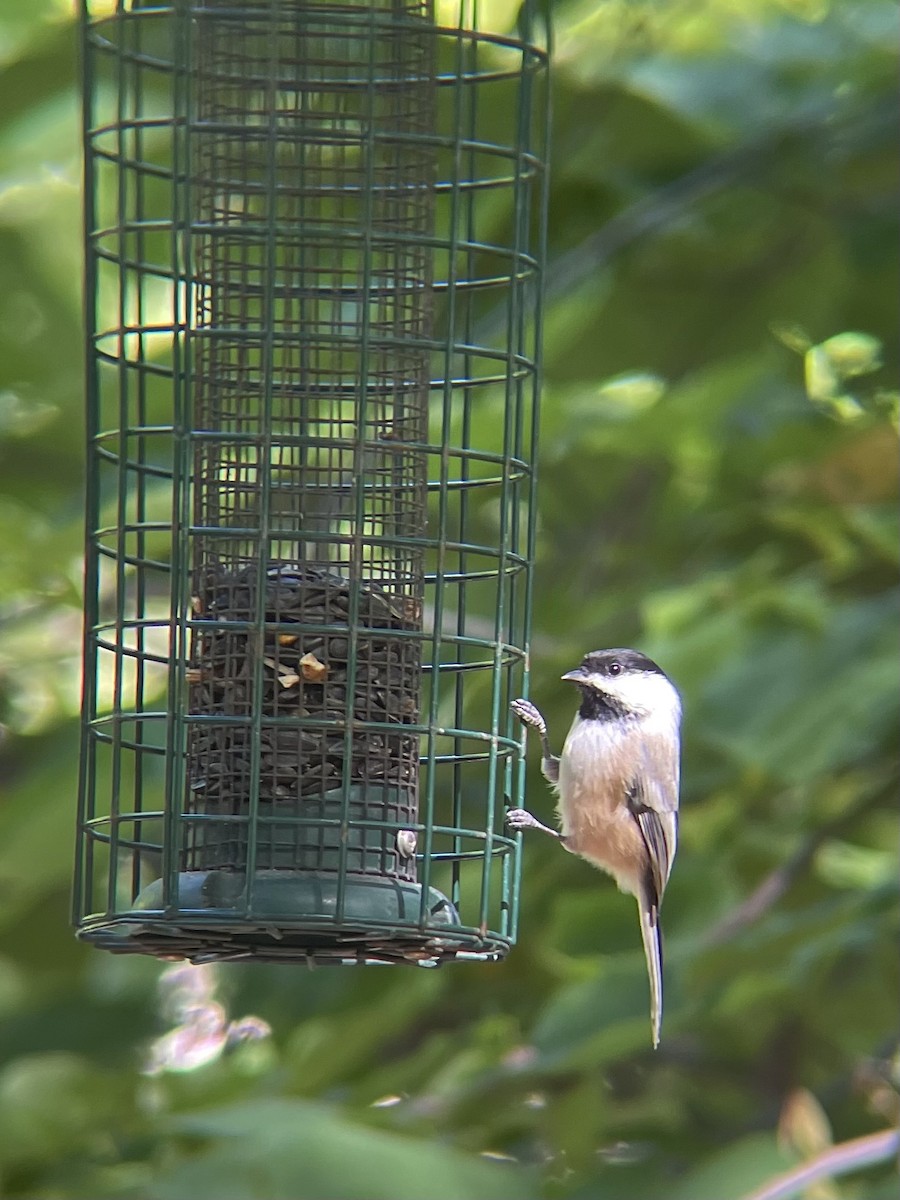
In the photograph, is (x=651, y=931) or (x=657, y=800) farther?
(x=651, y=931)

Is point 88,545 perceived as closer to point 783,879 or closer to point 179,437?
point 179,437

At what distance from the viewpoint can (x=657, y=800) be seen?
821cm

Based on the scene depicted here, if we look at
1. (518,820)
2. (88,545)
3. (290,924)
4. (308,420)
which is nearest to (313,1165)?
(518,820)

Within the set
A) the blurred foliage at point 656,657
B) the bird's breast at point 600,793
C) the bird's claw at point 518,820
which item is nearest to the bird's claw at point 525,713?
the bird's claw at point 518,820

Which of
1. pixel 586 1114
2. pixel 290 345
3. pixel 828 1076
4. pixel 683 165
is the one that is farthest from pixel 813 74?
pixel 828 1076

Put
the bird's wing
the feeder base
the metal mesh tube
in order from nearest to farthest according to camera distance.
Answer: the feeder base, the metal mesh tube, the bird's wing

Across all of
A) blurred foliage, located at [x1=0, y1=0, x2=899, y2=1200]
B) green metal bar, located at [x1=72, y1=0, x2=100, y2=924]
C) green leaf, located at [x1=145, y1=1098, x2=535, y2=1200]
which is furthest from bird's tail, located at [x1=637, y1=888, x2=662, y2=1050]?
green metal bar, located at [x1=72, y1=0, x2=100, y2=924]

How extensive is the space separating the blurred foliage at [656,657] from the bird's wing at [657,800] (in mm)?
740

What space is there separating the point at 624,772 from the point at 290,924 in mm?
2466

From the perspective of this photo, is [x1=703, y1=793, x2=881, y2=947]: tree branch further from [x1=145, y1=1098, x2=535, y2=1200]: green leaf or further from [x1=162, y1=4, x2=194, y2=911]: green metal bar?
[x1=162, y1=4, x2=194, y2=911]: green metal bar

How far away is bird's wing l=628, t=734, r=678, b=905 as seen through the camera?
8.13 metres

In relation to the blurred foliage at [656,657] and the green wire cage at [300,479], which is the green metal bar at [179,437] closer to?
the green wire cage at [300,479]

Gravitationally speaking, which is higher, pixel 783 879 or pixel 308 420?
pixel 308 420

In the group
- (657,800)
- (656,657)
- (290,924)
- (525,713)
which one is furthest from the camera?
(656,657)
